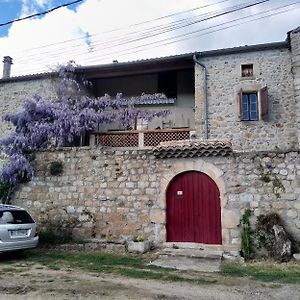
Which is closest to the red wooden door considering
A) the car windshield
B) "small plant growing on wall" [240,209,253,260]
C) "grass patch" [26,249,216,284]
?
"small plant growing on wall" [240,209,253,260]

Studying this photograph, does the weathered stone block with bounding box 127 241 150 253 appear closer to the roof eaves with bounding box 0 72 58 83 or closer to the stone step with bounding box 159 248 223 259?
the stone step with bounding box 159 248 223 259

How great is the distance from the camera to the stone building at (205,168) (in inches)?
357

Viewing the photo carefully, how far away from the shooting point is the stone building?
9.08 metres

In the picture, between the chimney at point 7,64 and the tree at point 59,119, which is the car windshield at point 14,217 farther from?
the chimney at point 7,64

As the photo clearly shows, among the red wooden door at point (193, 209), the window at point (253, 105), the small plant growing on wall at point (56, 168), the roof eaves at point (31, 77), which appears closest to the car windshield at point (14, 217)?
the small plant growing on wall at point (56, 168)

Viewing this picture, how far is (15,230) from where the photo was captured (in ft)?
26.8

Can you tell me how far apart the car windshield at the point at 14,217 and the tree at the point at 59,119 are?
263 centimetres

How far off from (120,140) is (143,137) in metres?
0.91

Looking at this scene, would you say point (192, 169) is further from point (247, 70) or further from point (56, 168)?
point (247, 70)

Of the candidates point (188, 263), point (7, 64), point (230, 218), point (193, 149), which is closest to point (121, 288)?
point (188, 263)

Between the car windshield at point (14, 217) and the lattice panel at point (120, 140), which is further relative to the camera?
the lattice panel at point (120, 140)

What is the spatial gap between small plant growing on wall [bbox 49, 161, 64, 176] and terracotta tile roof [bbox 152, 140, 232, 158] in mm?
3039

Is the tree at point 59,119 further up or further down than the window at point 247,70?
further down

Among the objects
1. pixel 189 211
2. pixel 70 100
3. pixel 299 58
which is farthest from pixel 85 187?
pixel 299 58
